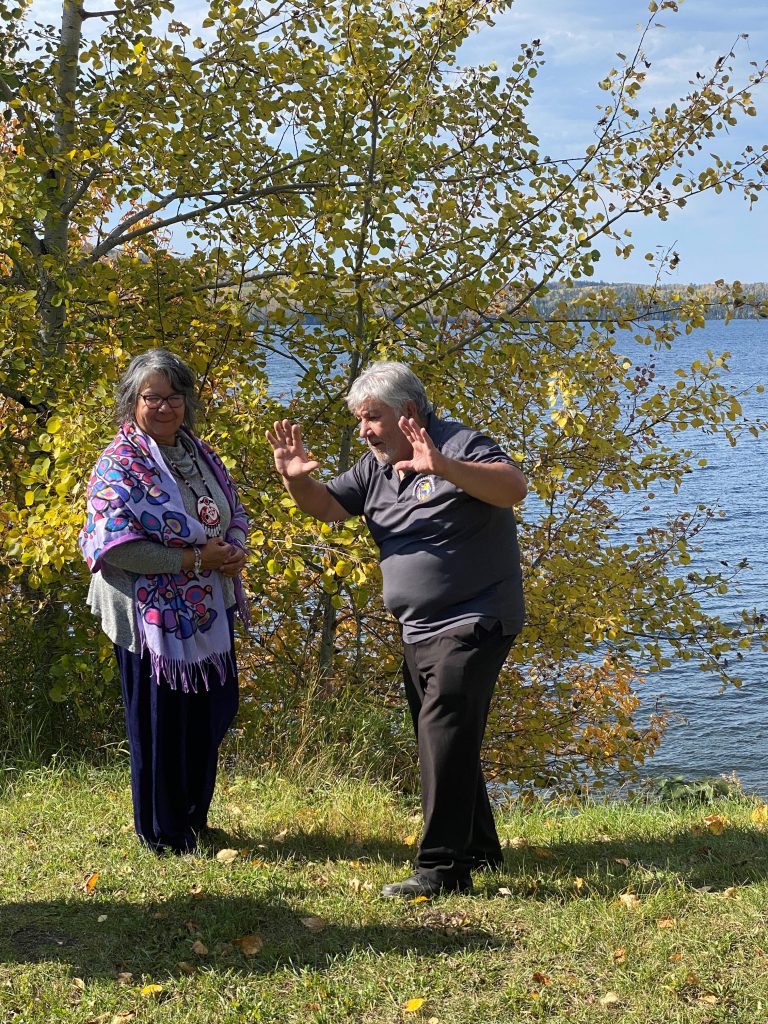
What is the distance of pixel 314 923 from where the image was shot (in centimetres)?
375

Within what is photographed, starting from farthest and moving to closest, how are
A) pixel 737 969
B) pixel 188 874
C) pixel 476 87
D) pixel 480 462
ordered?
pixel 476 87 → pixel 188 874 → pixel 480 462 → pixel 737 969

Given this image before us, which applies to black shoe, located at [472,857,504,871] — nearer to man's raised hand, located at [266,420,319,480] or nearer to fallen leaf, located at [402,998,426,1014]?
fallen leaf, located at [402,998,426,1014]

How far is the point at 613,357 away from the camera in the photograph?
6281 mm

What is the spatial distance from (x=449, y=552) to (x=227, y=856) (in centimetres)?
158

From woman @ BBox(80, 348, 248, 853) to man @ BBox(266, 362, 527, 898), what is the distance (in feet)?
2.51

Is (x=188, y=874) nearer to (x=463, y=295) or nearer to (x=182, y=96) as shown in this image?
(x=463, y=295)

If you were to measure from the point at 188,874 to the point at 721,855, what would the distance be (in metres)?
2.17

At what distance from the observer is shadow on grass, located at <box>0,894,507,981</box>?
3.51 metres

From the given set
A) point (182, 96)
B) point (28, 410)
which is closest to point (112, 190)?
point (182, 96)

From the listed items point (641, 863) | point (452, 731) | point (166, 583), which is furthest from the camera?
point (641, 863)

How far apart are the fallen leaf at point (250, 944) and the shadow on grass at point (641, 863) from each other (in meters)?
1.00

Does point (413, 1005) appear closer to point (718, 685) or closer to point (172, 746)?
point (172, 746)

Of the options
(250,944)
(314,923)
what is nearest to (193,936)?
(250,944)

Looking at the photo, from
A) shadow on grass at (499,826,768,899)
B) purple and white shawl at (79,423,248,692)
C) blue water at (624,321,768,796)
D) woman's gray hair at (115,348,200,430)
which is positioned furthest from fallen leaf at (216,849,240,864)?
blue water at (624,321,768,796)
